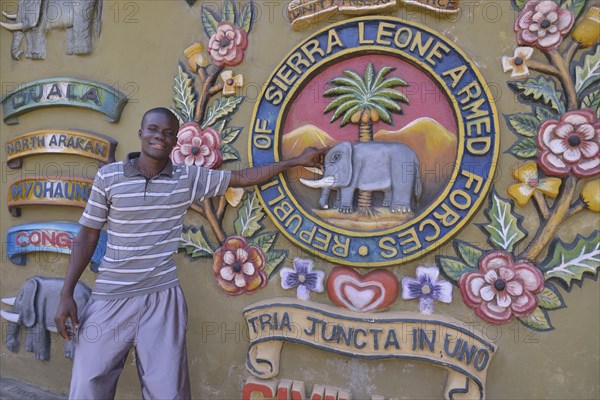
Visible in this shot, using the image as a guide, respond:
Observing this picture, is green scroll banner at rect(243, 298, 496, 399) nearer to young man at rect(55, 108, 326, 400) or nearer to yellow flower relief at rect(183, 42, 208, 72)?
young man at rect(55, 108, 326, 400)

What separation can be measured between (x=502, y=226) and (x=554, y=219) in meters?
0.24

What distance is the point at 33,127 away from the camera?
3336 millimetres

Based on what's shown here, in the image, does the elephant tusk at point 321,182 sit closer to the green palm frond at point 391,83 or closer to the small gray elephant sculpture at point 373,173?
the small gray elephant sculpture at point 373,173

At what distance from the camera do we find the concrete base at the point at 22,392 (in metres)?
3.17

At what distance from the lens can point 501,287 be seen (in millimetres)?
2365

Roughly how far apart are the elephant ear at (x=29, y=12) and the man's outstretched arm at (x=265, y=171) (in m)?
2.09

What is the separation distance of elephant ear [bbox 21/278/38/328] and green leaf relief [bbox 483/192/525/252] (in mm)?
3008

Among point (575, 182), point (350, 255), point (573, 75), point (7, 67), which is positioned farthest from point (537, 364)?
point (7, 67)

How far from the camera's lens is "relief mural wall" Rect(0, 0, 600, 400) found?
7.67 ft

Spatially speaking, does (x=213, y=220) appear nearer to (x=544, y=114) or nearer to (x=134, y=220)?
(x=134, y=220)

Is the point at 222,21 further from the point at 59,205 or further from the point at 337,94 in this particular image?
the point at 59,205

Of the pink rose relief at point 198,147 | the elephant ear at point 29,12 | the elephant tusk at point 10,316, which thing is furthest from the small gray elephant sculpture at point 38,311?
the elephant ear at point 29,12

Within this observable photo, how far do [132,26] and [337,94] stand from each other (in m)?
1.52

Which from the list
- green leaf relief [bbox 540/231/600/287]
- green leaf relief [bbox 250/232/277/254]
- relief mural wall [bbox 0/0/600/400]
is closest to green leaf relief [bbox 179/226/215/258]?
relief mural wall [bbox 0/0/600/400]
